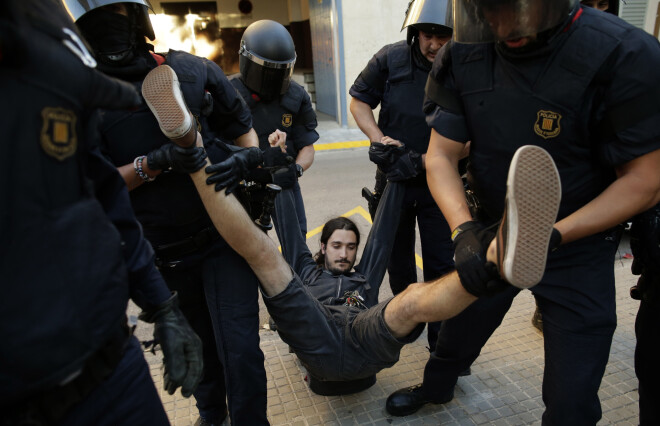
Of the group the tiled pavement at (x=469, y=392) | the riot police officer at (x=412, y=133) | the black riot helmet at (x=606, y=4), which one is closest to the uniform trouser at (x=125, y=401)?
the tiled pavement at (x=469, y=392)

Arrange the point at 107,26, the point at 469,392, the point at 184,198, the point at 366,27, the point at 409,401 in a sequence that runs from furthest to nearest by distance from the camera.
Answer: the point at 366,27, the point at 469,392, the point at 409,401, the point at 184,198, the point at 107,26

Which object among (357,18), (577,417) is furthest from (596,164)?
(357,18)

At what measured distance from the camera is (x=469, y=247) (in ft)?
5.40

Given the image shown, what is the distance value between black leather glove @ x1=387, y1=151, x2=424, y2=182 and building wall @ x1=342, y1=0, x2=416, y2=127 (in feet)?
27.6

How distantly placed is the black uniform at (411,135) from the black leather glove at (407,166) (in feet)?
0.33

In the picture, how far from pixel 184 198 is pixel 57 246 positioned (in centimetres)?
100

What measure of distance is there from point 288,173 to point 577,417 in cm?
209

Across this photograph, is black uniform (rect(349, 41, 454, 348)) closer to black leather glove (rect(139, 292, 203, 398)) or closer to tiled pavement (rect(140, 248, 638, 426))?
tiled pavement (rect(140, 248, 638, 426))

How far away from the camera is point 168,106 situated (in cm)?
169

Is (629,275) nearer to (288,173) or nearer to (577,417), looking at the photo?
(577,417)

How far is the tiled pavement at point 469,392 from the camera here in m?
2.35

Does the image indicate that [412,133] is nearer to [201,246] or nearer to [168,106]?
[201,246]

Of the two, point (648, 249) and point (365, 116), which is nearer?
point (648, 249)

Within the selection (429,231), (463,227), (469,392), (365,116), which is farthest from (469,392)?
(365,116)
